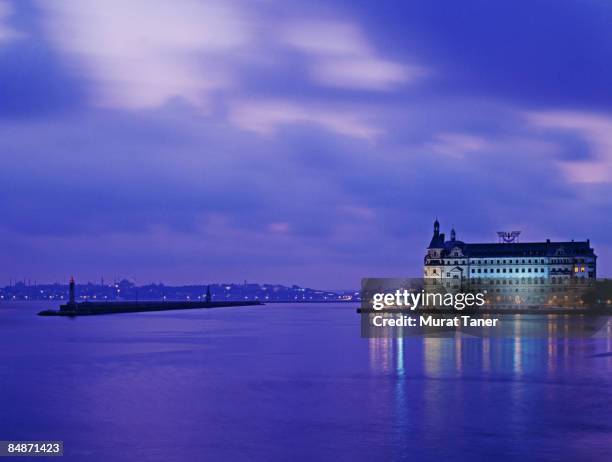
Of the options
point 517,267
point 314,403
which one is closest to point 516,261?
point 517,267

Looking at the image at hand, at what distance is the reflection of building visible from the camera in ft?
561

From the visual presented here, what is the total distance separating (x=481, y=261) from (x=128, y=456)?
157 meters

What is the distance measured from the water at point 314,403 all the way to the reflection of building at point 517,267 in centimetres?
11122

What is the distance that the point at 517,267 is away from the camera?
174m

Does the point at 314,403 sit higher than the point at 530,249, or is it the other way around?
the point at 530,249

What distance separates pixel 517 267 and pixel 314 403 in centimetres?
14430

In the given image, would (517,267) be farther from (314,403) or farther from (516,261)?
(314,403)

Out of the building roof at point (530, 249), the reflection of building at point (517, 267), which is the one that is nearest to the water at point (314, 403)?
the reflection of building at point (517, 267)

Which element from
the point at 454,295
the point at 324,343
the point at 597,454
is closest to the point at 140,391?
the point at 597,454

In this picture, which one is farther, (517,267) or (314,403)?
(517,267)

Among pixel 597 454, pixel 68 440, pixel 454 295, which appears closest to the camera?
pixel 597 454

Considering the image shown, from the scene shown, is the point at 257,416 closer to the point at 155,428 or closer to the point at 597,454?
the point at 155,428

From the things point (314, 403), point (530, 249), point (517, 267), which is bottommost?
point (314, 403)

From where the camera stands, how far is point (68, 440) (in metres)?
27.4
